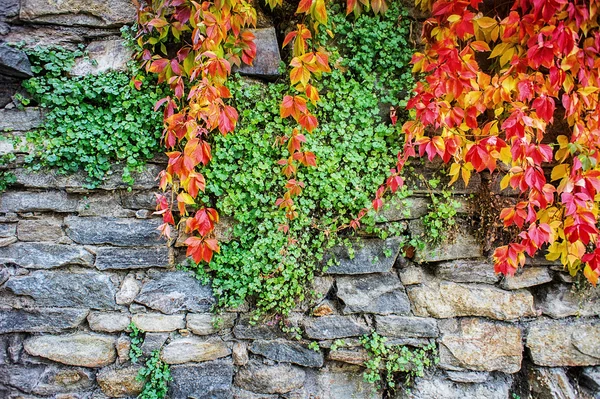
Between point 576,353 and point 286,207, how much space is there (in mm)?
2034

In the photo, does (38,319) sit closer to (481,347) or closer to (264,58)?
(264,58)

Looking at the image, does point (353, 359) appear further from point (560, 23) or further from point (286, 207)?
point (560, 23)

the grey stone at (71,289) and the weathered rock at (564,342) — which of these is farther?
the weathered rock at (564,342)

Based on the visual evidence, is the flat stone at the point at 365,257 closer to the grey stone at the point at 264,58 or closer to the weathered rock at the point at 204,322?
A: the weathered rock at the point at 204,322

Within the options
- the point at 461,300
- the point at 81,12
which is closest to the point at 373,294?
the point at 461,300

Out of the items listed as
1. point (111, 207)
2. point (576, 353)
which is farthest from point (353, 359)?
point (111, 207)

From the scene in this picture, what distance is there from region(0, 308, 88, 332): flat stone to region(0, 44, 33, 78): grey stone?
1.33 metres

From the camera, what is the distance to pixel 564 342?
2.29 m

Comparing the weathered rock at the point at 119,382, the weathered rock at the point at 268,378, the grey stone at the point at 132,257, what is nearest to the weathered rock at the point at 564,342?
the weathered rock at the point at 268,378

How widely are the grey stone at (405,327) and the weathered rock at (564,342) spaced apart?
0.65 metres

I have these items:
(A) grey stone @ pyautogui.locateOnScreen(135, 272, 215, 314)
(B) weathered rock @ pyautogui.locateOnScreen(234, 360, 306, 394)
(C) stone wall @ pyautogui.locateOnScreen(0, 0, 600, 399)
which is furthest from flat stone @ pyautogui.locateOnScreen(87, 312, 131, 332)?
(B) weathered rock @ pyautogui.locateOnScreen(234, 360, 306, 394)

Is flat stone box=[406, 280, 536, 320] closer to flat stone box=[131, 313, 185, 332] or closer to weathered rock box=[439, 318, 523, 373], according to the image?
weathered rock box=[439, 318, 523, 373]

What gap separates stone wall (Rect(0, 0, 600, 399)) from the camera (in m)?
2.10

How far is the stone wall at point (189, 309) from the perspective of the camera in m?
2.10
